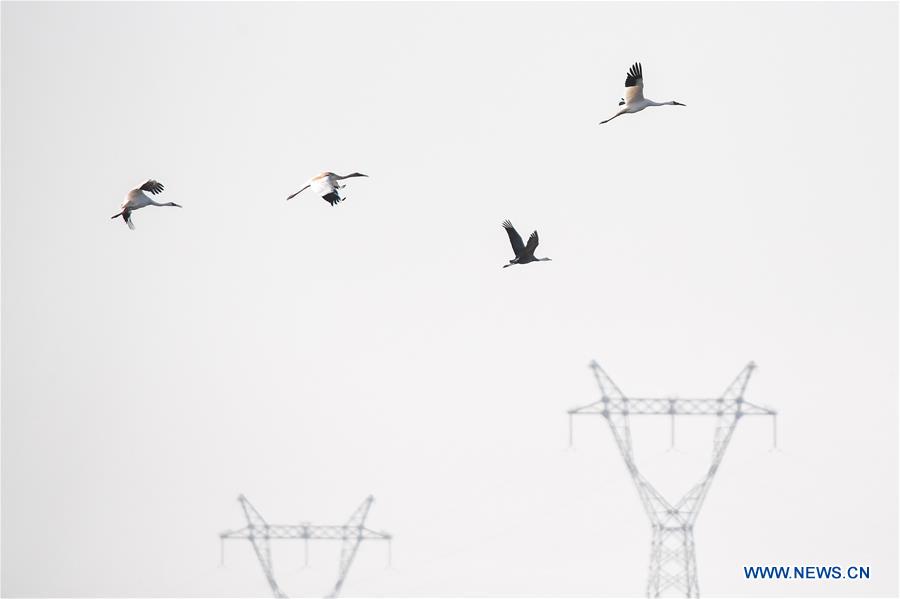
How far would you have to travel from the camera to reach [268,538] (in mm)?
152000

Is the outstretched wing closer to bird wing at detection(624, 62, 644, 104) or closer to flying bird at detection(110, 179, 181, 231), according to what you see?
flying bird at detection(110, 179, 181, 231)

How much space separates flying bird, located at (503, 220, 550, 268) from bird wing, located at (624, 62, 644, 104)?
19.4ft

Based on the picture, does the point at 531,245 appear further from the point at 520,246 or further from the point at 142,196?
the point at 142,196

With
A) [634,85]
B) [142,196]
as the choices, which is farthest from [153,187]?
[634,85]

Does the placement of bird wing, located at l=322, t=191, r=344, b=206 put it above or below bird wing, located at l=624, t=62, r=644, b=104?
below

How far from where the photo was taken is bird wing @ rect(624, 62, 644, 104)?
9794cm

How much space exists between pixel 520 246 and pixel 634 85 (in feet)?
22.2

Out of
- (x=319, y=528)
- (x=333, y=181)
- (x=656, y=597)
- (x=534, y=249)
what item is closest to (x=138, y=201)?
(x=333, y=181)

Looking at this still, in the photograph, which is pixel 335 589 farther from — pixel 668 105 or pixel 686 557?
pixel 668 105

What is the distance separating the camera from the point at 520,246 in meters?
97.6

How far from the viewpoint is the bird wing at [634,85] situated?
97938mm

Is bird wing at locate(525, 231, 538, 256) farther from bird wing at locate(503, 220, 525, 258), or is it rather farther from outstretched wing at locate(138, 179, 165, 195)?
outstretched wing at locate(138, 179, 165, 195)

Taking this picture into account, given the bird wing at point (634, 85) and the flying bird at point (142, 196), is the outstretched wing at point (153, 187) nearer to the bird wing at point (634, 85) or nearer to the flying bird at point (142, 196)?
the flying bird at point (142, 196)

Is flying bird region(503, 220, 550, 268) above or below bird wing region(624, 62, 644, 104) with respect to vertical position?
below
